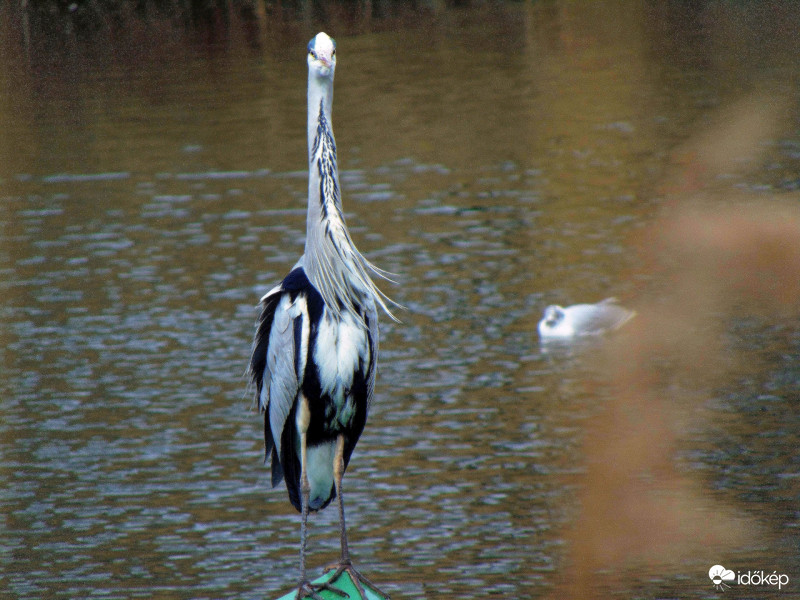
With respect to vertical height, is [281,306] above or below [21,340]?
above

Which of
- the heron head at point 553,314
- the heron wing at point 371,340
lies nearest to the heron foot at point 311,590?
the heron wing at point 371,340

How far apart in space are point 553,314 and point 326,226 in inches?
312

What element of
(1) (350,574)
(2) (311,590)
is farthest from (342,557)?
(2) (311,590)

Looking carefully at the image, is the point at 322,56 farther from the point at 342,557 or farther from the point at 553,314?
the point at 553,314

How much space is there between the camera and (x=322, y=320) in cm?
609

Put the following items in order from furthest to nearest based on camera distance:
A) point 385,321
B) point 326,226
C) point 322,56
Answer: point 385,321 < point 326,226 < point 322,56

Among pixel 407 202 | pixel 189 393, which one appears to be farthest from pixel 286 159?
pixel 189 393

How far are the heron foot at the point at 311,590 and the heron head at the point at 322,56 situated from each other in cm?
216

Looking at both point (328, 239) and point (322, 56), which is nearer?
point (322, 56)

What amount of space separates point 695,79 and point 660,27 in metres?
7.92

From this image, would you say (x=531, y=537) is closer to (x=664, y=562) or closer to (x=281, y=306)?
(x=664, y=562)

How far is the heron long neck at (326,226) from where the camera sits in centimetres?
606

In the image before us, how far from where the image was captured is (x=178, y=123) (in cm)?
2617

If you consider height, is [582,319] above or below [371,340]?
below
